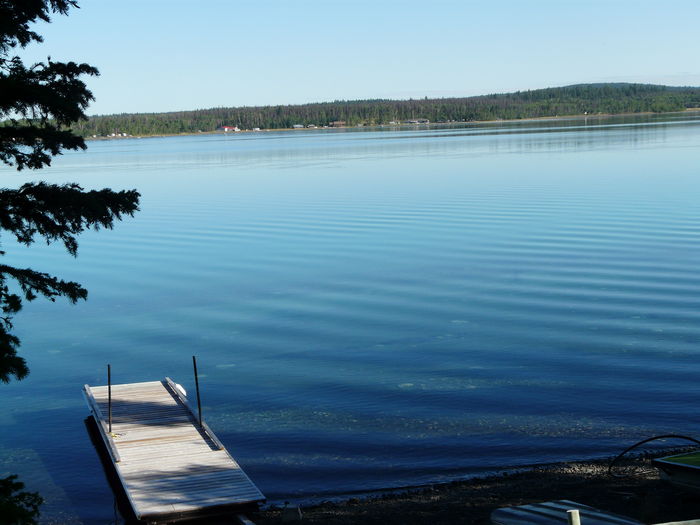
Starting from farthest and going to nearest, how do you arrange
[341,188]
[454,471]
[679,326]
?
[341,188] < [679,326] < [454,471]

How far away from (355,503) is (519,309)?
1023 centimetres

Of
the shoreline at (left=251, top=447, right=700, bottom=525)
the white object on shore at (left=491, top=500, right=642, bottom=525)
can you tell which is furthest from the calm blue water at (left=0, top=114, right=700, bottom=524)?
the white object on shore at (left=491, top=500, right=642, bottom=525)

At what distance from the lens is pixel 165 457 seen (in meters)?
11.9

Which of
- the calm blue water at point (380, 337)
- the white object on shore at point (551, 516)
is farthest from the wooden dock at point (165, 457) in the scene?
the white object on shore at point (551, 516)

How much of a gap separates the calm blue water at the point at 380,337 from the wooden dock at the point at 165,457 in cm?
62

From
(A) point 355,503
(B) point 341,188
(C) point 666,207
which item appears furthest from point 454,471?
(B) point 341,188

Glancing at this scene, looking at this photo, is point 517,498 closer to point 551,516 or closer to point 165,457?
point 551,516

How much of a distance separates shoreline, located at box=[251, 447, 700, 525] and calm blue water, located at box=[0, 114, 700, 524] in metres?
0.61

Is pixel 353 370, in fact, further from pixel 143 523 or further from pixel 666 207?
pixel 666 207

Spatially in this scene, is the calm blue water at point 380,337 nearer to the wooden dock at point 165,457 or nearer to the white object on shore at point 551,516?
the wooden dock at point 165,457

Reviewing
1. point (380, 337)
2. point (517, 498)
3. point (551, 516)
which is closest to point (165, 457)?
point (517, 498)

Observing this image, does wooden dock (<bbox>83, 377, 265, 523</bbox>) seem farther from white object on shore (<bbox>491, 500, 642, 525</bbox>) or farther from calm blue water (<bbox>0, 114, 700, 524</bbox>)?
white object on shore (<bbox>491, 500, 642, 525</bbox>)

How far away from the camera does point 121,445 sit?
41.1ft

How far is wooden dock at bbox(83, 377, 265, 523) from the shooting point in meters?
10.3
